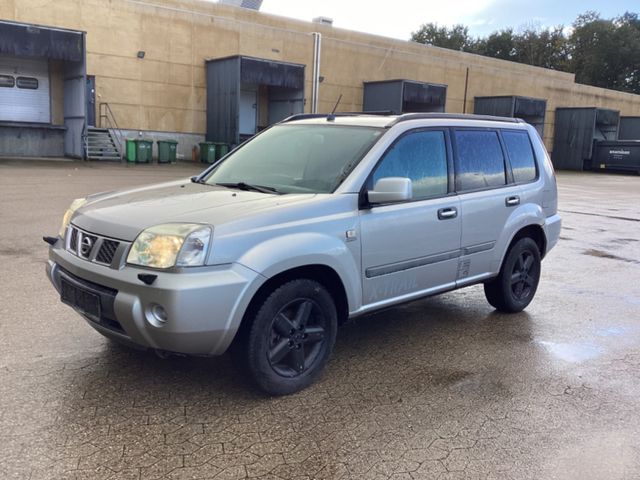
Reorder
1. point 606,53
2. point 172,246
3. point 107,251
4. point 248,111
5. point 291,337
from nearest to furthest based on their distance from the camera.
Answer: point 172,246 → point 107,251 → point 291,337 → point 248,111 → point 606,53

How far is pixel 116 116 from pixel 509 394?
78.6ft

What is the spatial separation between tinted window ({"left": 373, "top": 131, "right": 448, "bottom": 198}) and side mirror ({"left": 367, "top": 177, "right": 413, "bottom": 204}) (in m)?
0.22

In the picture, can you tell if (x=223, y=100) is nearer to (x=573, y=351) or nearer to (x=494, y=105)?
(x=494, y=105)

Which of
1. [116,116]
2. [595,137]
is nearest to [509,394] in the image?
[116,116]

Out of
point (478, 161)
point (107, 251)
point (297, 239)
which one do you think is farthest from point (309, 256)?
point (478, 161)

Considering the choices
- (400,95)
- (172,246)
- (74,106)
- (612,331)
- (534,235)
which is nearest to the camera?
(172,246)

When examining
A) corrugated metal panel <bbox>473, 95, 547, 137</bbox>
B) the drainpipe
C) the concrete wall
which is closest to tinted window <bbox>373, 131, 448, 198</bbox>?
the concrete wall

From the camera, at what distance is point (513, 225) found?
544 centimetres

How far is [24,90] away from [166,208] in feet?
75.4

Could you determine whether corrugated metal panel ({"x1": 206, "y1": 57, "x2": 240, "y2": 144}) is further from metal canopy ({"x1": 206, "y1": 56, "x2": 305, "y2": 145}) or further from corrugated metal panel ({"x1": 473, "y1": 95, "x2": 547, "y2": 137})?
corrugated metal panel ({"x1": 473, "y1": 95, "x2": 547, "y2": 137})

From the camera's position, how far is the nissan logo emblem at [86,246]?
366 cm

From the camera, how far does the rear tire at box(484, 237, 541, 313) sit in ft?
18.3

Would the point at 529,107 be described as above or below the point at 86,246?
above

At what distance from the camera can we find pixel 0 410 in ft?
11.1
